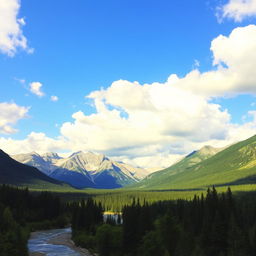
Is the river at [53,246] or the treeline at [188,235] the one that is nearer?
the treeline at [188,235]

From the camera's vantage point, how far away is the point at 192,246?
94688mm

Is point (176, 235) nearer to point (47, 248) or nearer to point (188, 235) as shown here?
point (188, 235)

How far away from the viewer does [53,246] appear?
450ft

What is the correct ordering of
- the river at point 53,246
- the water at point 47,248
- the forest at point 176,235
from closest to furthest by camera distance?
the forest at point 176,235 → the water at point 47,248 → the river at point 53,246

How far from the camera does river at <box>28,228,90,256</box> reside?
402 feet

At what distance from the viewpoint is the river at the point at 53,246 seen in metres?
123

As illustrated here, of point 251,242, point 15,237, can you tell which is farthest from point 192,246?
point 15,237

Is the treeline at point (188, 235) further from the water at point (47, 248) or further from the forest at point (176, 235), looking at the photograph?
the water at point (47, 248)

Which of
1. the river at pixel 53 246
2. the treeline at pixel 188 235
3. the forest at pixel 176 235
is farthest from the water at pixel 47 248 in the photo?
the treeline at pixel 188 235

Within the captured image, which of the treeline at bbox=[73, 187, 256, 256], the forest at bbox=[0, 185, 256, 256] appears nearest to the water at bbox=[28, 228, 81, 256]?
the forest at bbox=[0, 185, 256, 256]

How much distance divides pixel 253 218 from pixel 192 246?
5211 cm

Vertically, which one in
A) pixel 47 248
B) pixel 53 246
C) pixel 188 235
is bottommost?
pixel 53 246

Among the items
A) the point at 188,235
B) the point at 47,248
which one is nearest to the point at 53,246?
the point at 47,248

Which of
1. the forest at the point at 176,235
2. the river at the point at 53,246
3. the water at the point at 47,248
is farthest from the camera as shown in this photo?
the river at the point at 53,246
